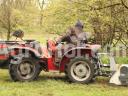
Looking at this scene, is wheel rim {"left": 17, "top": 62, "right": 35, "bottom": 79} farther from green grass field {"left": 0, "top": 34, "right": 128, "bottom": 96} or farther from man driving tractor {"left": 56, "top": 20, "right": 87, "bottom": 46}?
man driving tractor {"left": 56, "top": 20, "right": 87, "bottom": 46}

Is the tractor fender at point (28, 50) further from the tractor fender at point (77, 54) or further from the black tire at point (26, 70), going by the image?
the tractor fender at point (77, 54)

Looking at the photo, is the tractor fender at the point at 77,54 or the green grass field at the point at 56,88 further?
the tractor fender at the point at 77,54

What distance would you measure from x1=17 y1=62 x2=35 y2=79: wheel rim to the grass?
12.3 inches

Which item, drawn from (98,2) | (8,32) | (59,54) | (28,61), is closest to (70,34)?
(59,54)

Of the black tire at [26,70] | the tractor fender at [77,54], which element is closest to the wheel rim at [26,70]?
the black tire at [26,70]

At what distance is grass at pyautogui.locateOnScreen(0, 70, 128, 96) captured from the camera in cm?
895

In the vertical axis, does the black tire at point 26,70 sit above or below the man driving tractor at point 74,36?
below

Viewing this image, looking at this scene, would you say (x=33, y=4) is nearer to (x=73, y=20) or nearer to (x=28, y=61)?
(x=73, y=20)

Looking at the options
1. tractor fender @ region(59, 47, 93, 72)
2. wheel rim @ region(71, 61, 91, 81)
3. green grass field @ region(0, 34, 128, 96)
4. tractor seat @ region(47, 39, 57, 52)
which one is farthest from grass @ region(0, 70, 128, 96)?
tractor seat @ region(47, 39, 57, 52)

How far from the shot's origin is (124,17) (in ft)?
51.6

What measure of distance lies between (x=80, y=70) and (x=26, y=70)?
1.54 metres

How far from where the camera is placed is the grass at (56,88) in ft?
29.3

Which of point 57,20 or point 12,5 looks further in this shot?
point 12,5

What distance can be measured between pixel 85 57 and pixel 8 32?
10.1m
